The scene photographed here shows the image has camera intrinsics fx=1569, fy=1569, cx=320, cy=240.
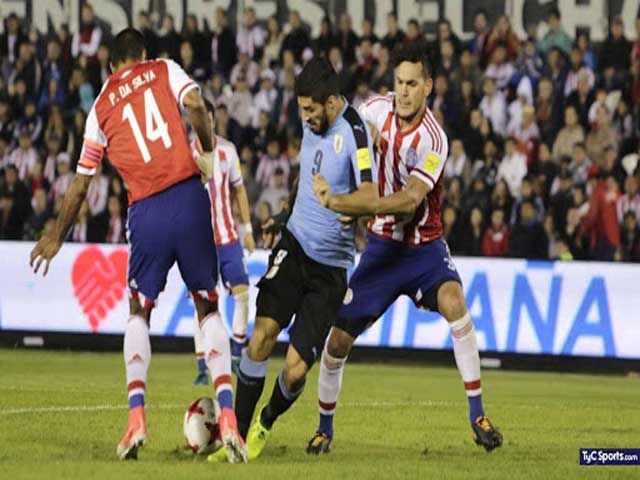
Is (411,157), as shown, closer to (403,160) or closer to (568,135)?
(403,160)

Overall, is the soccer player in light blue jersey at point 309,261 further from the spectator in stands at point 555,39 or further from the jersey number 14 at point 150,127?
the spectator in stands at point 555,39

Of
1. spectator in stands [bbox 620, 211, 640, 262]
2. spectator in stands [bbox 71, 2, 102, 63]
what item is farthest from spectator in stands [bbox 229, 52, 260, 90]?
spectator in stands [bbox 620, 211, 640, 262]

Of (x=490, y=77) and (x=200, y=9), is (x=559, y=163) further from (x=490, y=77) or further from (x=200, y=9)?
(x=200, y=9)

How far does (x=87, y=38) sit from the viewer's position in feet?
81.3

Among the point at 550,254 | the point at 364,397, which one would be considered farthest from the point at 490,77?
the point at 364,397

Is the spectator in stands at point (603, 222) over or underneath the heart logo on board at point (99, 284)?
over

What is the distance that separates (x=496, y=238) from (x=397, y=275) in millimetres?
8947

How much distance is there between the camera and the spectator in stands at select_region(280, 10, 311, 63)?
23.4 m

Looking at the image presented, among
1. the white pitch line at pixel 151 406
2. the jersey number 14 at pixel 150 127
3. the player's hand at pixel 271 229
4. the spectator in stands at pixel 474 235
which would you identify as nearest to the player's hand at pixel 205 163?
the jersey number 14 at pixel 150 127

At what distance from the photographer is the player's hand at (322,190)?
910cm

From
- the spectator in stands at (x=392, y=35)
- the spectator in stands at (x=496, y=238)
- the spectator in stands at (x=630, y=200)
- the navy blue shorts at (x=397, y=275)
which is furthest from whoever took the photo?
the spectator in stands at (x=392, y=35)

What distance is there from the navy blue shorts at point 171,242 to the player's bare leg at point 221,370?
12 cm

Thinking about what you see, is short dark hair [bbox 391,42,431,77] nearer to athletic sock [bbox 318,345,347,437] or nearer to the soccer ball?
athletic sock [bbox 318,345,347,437]

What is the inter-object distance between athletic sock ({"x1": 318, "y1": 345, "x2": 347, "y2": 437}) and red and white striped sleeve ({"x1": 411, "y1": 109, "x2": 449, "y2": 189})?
4.32 feet
